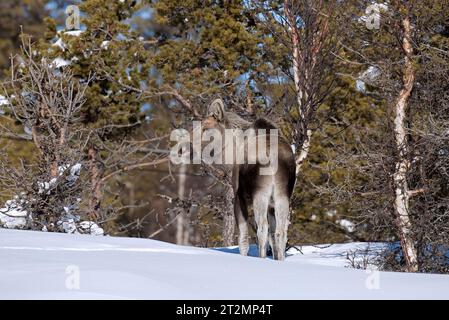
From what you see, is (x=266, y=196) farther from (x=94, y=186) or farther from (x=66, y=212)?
(x=94, y=186)

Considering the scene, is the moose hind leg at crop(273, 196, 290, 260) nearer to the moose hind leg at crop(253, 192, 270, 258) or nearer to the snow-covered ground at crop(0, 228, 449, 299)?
the moose hind leg at crop(253, 192, 270, 258)

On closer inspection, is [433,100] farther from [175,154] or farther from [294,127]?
[175,154]

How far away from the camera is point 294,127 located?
12.0 meters

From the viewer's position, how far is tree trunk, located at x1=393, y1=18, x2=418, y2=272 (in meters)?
11.4

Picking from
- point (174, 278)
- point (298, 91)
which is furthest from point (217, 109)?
point (174, 278)

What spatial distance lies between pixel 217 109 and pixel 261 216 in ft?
5.03

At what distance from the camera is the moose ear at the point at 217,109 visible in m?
9.38

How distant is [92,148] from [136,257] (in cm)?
1081

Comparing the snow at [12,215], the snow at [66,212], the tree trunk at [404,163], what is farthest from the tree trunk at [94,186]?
the tree trunk at [404,163]

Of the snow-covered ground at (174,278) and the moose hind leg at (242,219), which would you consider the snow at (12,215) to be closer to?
the moose hind leg at (242,219)

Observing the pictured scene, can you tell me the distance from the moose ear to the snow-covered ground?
8.01 ft

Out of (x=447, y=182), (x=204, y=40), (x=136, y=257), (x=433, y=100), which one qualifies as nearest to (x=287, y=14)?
(x=433, y=100)

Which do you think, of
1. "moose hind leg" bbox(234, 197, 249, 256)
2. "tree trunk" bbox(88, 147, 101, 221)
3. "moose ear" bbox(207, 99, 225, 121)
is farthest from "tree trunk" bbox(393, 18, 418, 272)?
"tree trunk" bbox(88, 147, 101, 221)

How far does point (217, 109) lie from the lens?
939cm
